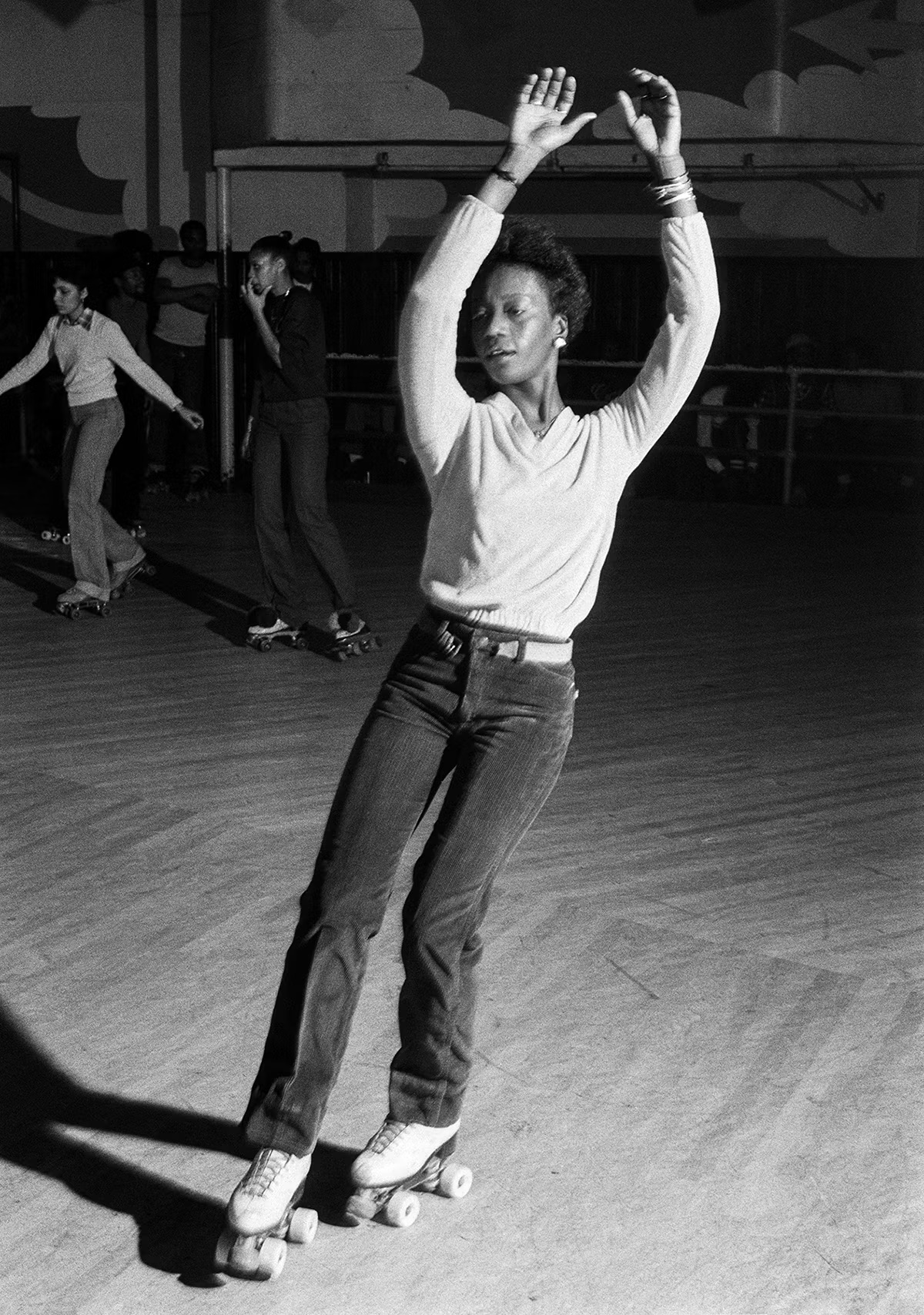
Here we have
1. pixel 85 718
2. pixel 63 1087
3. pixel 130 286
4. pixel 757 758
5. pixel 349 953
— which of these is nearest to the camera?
pixel 349 953

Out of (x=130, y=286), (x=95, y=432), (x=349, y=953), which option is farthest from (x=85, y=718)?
(x=130, y=286)

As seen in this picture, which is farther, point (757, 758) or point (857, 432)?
point (857, 432)

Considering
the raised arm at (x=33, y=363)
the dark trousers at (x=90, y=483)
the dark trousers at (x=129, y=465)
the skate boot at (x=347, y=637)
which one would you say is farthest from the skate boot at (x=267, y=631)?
the dark trousers at (x=129, y=465)

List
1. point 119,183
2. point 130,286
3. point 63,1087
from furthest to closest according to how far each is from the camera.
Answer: point 119,183, point 130,286, point 63,1087

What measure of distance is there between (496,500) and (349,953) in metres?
0.81

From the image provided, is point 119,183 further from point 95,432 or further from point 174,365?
point 95,432

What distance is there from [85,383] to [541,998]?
19.6 ft

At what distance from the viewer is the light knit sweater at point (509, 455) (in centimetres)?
287

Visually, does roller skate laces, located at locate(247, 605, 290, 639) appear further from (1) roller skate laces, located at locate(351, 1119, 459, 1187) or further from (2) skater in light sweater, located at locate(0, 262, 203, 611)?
(1) roller skate laces, located at locate(351, 1119, 459, 1187)

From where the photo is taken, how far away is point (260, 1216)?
2.87 m

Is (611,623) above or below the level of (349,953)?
below

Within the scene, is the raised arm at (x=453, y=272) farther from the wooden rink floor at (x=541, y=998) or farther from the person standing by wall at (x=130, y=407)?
the person standing by wall at (x=130, y=407)

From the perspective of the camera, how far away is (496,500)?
2916 millimetres

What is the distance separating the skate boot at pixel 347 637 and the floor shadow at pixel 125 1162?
15.4 ft
